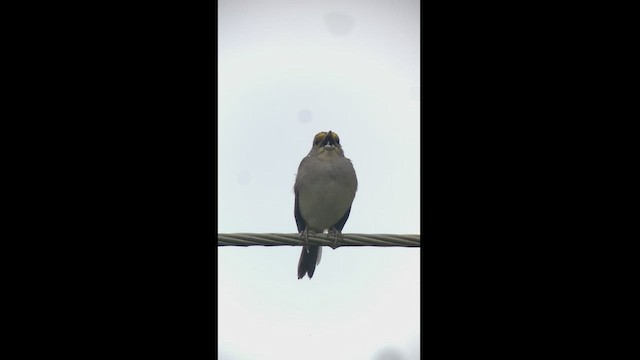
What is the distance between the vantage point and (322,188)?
6.75 metres

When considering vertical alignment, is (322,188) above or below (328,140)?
below

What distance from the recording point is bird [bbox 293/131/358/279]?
673cm

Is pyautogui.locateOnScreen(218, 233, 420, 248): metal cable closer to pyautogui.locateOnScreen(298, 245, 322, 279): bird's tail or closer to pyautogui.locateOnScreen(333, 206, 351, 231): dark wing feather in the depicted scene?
pyautogui.locateOnScreen(298, 245, 322, 279): bird's tail

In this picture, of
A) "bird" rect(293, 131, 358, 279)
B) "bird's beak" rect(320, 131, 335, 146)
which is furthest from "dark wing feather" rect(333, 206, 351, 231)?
"bird's beak" rect(320, 131, 335, 146)

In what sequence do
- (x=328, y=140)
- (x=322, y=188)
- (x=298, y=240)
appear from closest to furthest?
(x=298, y=240)
(x=322, y=188)
(x=328, y=140)

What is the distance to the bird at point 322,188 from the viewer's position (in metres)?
6.73

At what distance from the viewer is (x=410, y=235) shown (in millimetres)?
4484

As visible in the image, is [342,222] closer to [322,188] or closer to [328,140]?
[322,188]

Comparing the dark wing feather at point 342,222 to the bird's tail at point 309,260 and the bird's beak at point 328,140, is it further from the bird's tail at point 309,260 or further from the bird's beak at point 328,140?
the bird's beak at point 328,140

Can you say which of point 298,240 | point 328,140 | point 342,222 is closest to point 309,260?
point 342,222

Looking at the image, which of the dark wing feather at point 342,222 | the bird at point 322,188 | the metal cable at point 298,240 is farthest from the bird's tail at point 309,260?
the metal cable at point 298,240
